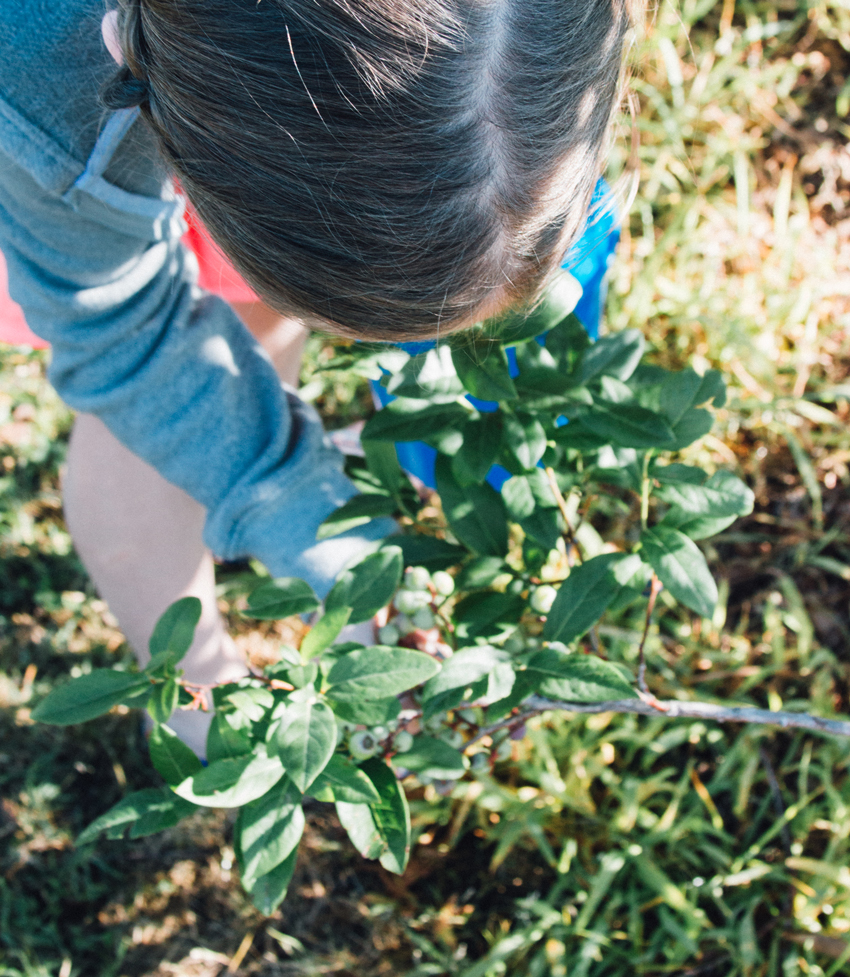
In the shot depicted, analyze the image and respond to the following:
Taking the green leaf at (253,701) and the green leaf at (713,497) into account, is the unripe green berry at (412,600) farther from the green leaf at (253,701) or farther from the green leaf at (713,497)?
the green leaf at (713,497)

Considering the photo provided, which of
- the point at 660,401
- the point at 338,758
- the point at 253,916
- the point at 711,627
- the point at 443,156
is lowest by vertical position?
the point at 253,916

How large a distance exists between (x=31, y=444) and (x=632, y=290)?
55.6 inches

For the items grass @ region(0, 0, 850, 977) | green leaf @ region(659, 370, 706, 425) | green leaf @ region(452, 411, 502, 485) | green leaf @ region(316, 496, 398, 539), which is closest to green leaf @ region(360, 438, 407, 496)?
green leaf @ region(316, 496, 398, 539)

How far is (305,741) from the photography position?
779mm

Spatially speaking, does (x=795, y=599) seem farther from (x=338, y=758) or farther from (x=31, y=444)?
(x=31, y=444)

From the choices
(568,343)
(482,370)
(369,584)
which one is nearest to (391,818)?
(369,584)

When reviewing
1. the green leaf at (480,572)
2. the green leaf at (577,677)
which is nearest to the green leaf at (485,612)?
the green leaf at (480,572)

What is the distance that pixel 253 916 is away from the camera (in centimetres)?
164

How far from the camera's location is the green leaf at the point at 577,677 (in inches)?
33.8

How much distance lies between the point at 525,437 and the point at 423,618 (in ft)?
0.79

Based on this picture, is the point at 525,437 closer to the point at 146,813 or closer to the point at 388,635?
the point at 388,635

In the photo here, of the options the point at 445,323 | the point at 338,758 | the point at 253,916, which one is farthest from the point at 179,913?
the point at 445,323

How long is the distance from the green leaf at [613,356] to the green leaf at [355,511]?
0.28m

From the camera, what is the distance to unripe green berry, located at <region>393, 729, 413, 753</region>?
3.22 feet
